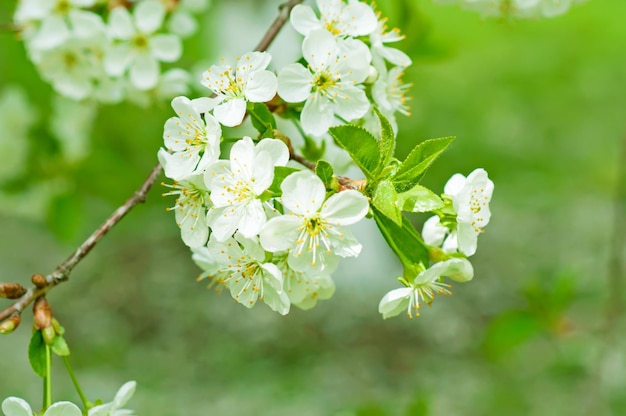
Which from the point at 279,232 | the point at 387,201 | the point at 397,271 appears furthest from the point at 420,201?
the point at 397,271

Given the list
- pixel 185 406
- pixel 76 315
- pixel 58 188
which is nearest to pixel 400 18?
pixel 58 188

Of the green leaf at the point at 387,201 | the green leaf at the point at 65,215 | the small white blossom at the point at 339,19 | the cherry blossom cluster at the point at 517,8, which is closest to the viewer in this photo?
the green leaf at the point at 387,201

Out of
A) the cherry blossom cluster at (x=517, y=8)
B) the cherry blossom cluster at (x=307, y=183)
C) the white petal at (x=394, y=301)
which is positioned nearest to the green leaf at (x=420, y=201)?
the cherry blossom cluster at (x=307, y=183)

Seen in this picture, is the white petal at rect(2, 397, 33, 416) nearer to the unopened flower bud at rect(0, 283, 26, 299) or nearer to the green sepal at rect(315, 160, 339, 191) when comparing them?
the unopened flower bud at rect(0, 283, 26, 299)

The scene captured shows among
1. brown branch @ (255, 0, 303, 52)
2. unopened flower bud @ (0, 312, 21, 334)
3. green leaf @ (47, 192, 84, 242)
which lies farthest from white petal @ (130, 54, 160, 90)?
unopened flower bud @ (0, 312, 21, 334)

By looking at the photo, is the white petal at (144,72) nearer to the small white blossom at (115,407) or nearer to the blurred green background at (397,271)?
the blurred green background at (397,271)

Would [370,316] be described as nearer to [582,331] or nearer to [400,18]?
[582,331]
